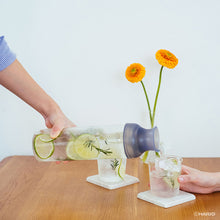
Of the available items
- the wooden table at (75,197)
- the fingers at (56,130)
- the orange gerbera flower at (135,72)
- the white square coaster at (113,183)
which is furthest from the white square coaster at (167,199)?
the orange gerbera flower at (135,72)

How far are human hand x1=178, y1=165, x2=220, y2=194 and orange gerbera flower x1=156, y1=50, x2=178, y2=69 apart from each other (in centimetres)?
53

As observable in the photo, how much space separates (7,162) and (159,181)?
2.64ft

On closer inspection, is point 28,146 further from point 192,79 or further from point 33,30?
point 192,79

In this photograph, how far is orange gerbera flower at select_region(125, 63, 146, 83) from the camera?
1.58 meters

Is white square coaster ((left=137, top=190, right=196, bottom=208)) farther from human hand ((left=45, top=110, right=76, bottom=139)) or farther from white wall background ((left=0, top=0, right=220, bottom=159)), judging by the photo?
white wall background ((left=0, top=0, right=220, bottom=159))

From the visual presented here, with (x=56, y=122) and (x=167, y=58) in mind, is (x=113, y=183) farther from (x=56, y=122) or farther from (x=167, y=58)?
(x=167, y=58)

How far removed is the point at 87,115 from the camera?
1.81 meters

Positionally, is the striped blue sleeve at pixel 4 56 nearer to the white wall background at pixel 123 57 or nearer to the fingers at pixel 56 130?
the fingers at pixel 56 130

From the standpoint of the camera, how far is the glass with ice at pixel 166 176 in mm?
1136

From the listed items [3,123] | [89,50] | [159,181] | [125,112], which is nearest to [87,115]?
[125,112]

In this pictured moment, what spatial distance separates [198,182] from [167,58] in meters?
0.61

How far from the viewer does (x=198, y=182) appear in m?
1.17

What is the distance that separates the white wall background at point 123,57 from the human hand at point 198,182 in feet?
1.95

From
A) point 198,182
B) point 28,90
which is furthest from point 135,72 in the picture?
point 198,182
